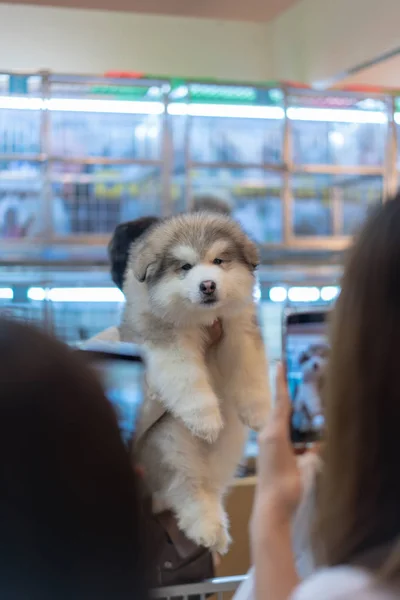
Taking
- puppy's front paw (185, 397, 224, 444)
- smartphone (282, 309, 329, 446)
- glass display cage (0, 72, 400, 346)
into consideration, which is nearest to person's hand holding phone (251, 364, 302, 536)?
puppy's front paw (185, 397, 224, 444)

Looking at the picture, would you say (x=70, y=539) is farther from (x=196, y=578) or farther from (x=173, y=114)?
(x=173, y=114)

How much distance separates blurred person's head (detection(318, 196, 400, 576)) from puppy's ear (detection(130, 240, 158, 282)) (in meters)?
0.45

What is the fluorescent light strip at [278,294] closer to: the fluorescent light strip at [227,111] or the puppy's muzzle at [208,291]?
the fluorescent light strip at [227,111]

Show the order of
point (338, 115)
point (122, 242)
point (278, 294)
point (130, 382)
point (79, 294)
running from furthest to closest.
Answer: point (338, 115)
point (278, 294)
point (79, 294)
point (122, 242)
point (130, 382)

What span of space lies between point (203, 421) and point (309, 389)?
1325 mm

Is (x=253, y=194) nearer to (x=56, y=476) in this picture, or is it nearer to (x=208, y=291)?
(x=208, y=291)

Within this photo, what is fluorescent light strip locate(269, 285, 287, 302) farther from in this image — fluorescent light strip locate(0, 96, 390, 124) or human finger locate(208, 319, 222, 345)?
human finger locate(208, 319, 222, 345)

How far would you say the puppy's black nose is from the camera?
1108mm

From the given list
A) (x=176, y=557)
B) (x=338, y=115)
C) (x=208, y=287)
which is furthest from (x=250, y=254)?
(x=338, y=115)

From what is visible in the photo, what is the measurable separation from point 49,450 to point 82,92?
3.47m

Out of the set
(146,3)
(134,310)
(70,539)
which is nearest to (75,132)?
(146,3)

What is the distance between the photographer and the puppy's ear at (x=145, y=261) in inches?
45.4

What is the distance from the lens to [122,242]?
4.83ft

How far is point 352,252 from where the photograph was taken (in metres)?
0.77
